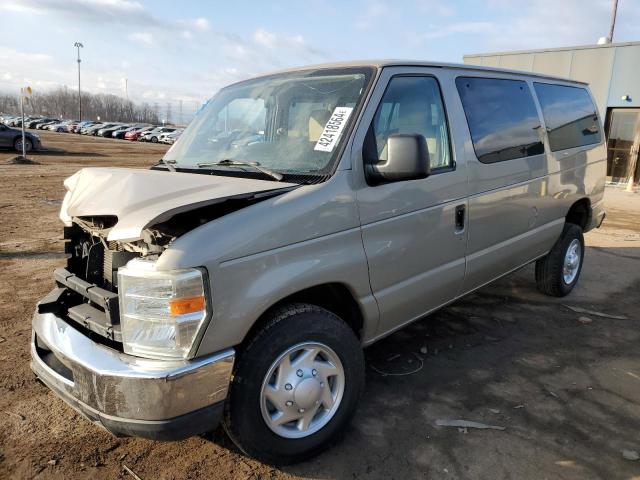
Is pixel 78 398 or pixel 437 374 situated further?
pixel 437 374

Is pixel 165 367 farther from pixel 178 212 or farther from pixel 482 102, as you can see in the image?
pixel 482 102

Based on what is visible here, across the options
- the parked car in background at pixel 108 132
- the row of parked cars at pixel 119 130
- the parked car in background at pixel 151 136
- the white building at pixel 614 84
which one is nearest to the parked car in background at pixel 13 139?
the row of parked cars at pixel 119 130

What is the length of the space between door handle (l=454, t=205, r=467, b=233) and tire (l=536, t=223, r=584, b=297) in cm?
213

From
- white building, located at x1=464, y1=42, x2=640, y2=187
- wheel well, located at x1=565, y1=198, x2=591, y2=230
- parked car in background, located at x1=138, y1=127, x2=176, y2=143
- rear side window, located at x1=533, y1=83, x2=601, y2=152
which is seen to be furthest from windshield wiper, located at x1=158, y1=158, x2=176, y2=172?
parked car in background, located at x1=138, y1=127, x2=176, y2=143

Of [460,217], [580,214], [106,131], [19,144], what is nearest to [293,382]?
[460,217]

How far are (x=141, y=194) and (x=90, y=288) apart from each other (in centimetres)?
55

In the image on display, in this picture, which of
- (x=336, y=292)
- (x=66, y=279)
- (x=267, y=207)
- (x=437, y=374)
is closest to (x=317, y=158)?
(x=267, y=207)

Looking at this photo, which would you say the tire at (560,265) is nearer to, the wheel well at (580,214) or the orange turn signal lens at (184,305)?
the wheel well at (580,214)

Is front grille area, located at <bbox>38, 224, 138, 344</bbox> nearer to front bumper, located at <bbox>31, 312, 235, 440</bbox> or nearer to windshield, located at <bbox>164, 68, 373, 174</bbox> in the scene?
front bumper, located at <bbox>31, 312, 235, 440</bbox>

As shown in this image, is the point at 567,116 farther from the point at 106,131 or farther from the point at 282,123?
the point at 106,131

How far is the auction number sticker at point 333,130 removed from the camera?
9.02 ft

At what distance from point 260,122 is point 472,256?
5.96 ft

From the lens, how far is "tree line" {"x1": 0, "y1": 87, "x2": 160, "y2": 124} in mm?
125125

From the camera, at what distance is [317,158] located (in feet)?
9.02
